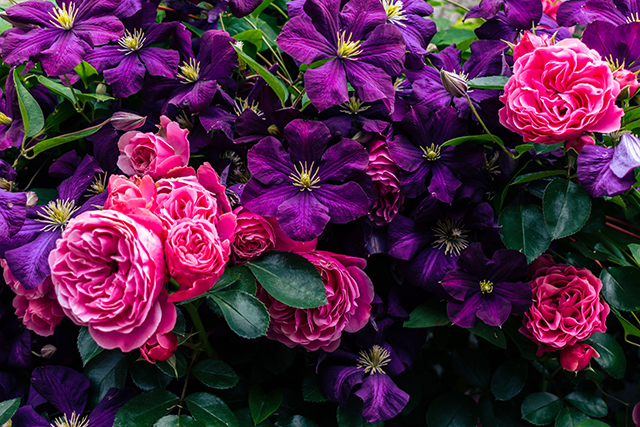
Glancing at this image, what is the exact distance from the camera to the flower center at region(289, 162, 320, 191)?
0.57m

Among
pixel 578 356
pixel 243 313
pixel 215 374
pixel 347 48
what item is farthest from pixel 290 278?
pixel 578 356

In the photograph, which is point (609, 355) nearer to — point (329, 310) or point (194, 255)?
point (329, 310)

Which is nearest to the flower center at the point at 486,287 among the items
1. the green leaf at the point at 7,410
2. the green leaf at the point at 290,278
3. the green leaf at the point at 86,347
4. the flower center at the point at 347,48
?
the green leaf at the point at 290,278

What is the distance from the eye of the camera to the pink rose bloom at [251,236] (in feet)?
1.79

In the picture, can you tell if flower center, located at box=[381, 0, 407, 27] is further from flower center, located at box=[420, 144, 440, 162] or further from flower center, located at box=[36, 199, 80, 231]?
flower center, located at box=[36, 199, 80, 231]

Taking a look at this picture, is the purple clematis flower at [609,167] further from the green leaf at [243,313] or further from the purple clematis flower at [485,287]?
the green leaf at [243,313]

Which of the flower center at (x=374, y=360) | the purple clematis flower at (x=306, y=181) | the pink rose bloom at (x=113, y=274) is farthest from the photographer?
the flower center at (x=374, y=360)

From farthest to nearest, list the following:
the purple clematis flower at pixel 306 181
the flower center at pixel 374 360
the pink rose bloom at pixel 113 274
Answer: the flower center at pixel 374 360 < the purple clematis flower at pixel 306 181 < the pink rose bloom at pixel 113 274

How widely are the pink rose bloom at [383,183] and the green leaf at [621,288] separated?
0.30 meters

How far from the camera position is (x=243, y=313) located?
20.0 inches

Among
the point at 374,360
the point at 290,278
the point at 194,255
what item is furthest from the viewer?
the point at 374,360

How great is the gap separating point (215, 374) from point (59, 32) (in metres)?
0.47

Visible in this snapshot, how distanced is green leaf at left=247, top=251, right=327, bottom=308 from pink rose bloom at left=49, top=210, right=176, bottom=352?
0.12 m

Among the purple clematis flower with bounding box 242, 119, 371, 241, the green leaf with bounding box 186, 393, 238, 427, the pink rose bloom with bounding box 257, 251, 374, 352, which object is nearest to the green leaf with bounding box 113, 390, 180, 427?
the green leaf with bounding box 186, 393, 238, 427
